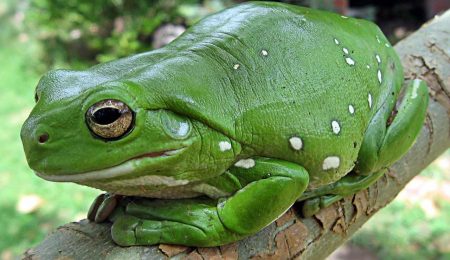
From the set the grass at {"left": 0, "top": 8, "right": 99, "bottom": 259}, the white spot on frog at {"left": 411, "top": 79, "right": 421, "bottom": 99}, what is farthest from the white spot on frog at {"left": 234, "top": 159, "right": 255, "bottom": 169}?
the grass at {"left": 0, "top": 8, "right": 99, "bottom": 259}

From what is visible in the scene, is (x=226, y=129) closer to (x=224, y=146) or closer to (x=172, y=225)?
(x=224, y=146)

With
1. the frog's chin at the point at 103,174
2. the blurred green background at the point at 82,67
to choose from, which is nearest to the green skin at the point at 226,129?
the frog's chin at the point at 103,174

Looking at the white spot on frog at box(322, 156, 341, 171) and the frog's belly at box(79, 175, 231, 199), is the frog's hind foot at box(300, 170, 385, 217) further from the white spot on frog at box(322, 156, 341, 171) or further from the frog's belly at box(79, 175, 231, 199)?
the frog's belly at box(79, 175, 231, 199)

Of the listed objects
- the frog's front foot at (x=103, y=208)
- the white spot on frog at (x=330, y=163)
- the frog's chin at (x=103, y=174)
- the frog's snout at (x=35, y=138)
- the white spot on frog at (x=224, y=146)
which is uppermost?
the frog's snout at (x=35, y=138)

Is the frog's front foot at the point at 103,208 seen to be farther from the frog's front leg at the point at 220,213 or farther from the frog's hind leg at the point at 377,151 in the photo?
the frog's hind leg at the point at 377,151

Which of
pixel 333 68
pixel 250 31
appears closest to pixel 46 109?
pixel 250 31

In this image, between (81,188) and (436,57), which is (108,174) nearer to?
(436,57)

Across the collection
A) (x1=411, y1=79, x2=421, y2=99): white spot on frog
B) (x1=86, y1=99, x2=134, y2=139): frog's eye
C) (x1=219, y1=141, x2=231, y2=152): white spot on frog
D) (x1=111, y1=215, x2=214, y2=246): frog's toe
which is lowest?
(x1=111, y1=215, x2=214, y2=246): frog's toe
